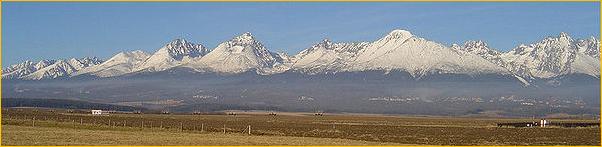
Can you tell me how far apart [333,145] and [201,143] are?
320 inches

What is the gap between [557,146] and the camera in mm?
57531

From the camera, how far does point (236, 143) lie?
162ft

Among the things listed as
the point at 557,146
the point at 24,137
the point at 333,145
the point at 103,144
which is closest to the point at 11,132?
the point at 24,137

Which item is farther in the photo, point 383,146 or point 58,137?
point 383,146

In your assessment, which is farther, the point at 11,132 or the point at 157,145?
the point at 11,132

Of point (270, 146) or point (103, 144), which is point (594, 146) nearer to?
point (270, 146)

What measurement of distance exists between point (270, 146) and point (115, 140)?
354 inches

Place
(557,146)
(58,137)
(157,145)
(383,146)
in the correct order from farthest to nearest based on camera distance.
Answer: (557,146) < (383,146) < (58,137) < (157,145)

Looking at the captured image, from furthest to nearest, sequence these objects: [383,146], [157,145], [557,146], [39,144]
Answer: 1. [557,146]
2. [383,146]
3. [157,145]
4. [39,144]

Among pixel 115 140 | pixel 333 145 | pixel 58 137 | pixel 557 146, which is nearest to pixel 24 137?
pixel 58 137

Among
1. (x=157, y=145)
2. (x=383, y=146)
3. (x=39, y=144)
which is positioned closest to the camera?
(x=39, y=144)

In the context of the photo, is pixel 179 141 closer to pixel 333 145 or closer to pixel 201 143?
pixel 201 143

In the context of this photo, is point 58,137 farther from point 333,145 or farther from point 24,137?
point 333,145

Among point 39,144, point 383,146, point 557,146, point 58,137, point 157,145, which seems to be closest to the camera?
point 39,144
